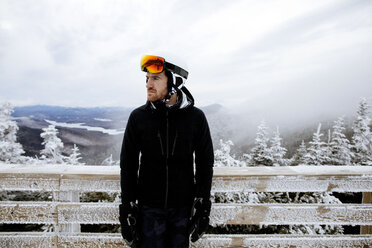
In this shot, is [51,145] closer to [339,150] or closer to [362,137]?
[339,150]

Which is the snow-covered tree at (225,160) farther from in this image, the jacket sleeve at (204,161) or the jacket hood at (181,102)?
the jacket hood at (181,102)

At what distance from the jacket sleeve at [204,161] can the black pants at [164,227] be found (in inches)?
11.7

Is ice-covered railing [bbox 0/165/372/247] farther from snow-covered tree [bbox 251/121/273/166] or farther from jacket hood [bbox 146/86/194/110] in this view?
snow-covered tree [bbox 251/121/273/166]

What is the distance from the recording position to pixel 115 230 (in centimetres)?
392

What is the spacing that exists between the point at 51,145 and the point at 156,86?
736 inches

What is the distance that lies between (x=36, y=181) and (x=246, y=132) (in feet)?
406

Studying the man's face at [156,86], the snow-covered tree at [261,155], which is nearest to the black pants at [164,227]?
the man's face at [156,86]

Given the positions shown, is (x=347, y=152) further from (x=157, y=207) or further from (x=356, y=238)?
(x=157, y=207)

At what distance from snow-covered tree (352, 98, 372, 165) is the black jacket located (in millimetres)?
26943

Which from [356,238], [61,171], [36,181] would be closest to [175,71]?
[61,171]

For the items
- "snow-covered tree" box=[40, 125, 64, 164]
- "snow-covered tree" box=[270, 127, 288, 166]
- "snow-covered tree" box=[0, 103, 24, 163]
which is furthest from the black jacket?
"snow-covered tree" box=[270, 127, 288, 166]

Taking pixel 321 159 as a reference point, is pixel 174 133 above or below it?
above

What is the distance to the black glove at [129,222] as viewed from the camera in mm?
2188

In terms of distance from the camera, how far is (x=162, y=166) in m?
2.22
